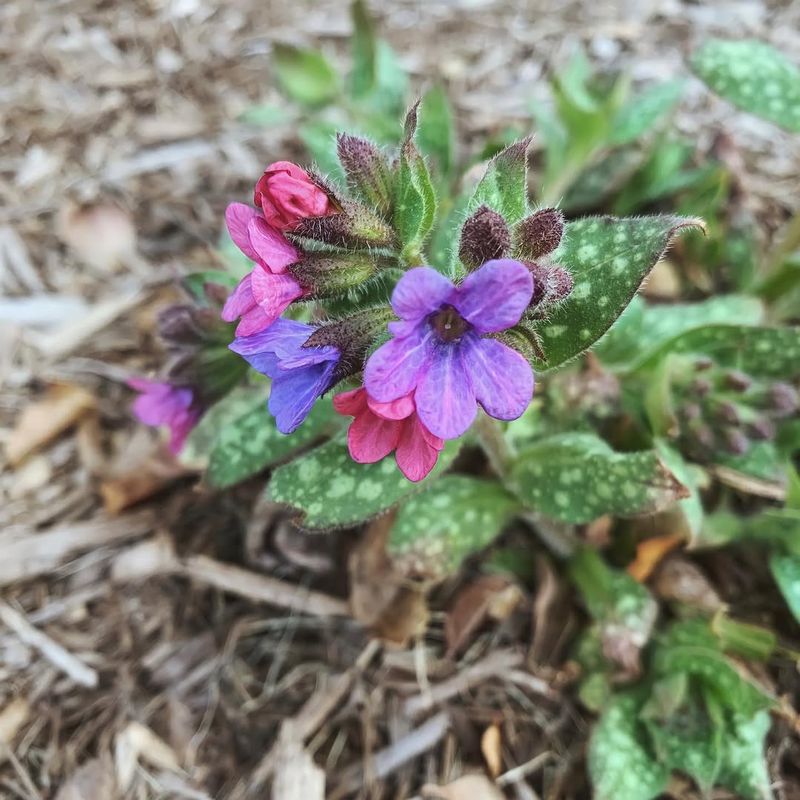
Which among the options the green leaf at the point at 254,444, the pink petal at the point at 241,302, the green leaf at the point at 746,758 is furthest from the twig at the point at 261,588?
the pink petal at the point at 241,302

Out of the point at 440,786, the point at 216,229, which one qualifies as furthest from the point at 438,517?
the point at 216,229

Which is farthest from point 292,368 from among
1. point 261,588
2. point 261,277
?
point 261,588

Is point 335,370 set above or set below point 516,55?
above

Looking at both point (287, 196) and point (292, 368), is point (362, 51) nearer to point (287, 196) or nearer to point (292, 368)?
point (287, 196)

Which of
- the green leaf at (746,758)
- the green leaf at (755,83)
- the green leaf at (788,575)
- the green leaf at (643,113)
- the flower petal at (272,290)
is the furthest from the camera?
the green leaf at (643,113)

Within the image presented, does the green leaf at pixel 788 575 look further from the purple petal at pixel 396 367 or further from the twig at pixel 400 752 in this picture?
the purple petal at pixel 396 367

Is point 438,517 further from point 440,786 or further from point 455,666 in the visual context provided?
point 440,786
